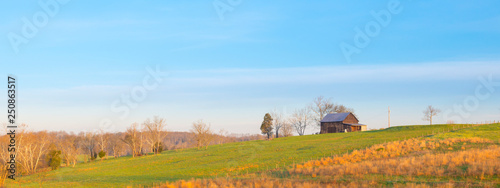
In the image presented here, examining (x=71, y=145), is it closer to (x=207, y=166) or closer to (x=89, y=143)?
(x=89, y=143)

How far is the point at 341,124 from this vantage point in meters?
88.8

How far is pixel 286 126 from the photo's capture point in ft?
389

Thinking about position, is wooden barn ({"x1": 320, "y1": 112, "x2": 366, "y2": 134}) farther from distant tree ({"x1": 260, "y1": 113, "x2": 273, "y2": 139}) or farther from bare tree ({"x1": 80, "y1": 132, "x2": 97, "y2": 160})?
bare tree ({"x1": 80, "y1": 132, "x2": 97, "y2": 160})

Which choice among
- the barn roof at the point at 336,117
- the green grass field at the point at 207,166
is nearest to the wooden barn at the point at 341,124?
the barn roof at the point at 336,117

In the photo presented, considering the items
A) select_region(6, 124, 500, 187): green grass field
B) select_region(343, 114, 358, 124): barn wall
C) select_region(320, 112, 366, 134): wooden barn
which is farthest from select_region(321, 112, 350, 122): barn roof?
select_region(6, 124, 500, 187): green grass field

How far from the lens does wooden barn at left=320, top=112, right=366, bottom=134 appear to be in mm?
88250

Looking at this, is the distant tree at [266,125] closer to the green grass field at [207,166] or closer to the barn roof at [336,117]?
the barn roof at [336,117]

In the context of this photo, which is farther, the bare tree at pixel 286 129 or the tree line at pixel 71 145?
the bare tree at pixel 286 129

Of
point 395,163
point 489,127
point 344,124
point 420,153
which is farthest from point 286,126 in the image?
point 395,163

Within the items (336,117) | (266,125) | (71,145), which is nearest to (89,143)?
(71,145)

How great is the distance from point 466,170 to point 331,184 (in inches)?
346

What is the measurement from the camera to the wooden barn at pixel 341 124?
290ft

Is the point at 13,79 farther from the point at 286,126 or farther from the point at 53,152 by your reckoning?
the point at 286,126

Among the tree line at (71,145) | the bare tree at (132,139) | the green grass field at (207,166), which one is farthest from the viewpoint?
the bare tree at (132,139)
